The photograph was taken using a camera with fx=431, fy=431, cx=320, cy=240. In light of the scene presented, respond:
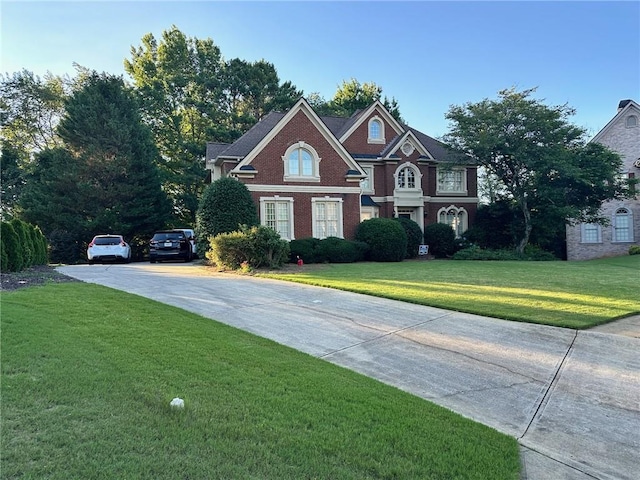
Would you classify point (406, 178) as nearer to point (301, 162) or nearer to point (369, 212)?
point (369, 212)

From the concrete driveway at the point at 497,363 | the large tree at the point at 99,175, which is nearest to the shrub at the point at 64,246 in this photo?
the large tree at the point at 99,175

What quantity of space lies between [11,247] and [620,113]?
1363 inches

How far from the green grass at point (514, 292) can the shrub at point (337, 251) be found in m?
5.81

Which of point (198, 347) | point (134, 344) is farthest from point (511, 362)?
point (134, 344)

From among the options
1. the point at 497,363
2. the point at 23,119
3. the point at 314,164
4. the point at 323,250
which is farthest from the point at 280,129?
the point at 23,119

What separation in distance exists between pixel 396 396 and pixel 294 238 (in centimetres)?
1838

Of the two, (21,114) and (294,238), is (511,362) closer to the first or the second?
(294,238)

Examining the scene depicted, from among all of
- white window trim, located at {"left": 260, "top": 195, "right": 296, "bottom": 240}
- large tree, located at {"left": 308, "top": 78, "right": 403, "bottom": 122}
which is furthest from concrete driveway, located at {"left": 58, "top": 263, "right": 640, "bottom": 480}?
large tree, located at {"left": 308, "top": 78, "right": 403, "bottom": 122}

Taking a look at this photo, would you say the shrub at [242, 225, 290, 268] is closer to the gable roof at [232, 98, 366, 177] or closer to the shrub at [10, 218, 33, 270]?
the gable roof at [232, 98, 366, 177]

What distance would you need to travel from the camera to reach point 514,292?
1041 cm

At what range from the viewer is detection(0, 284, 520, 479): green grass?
2852 millimetres

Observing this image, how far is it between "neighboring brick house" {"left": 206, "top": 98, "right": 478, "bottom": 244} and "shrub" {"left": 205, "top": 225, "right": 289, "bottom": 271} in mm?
5573

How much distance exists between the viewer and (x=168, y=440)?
3.10m

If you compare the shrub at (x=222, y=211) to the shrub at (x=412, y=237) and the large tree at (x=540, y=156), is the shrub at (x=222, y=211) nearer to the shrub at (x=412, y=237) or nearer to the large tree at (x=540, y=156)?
the shrub at (x=412, y=237)
